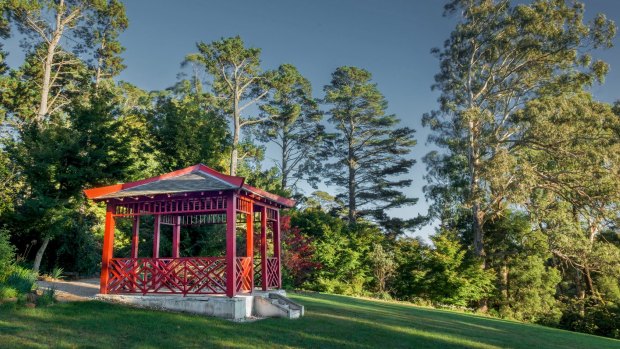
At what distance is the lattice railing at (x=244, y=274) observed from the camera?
11.7 metres

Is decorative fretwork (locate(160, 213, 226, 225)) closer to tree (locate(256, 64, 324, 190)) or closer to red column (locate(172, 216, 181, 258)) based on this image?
red column (locate(172, 216, 181, 258))

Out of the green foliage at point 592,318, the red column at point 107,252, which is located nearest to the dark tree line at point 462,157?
the green foliage at point 592,318

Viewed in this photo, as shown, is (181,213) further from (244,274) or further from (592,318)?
(592,318)

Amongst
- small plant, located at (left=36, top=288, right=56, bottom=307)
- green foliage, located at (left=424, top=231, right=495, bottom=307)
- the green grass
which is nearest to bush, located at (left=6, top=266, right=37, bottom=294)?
small plant, located at (left=36, top=288, right=56, bottom=307)

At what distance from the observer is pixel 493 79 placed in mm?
28328

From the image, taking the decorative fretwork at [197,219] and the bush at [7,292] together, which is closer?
the bush at [7,292]

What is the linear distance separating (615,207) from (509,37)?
11859mm

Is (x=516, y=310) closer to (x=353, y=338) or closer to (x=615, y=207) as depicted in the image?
(x=615, y=207)

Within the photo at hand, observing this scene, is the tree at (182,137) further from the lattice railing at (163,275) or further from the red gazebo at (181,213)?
the lattice railing at (163,275)

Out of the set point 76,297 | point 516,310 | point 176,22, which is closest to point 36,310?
point 76,297

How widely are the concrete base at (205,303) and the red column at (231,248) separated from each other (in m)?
0.30

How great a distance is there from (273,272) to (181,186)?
4.37 meters

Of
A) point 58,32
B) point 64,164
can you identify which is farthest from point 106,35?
point 64,164

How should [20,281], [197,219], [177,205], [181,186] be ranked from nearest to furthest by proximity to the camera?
1. [20,281]
2. [181,186]
3. [177,205]
4. [197,219]
